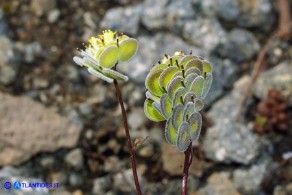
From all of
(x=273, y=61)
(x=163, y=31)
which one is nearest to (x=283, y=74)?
(x=273, y=61)

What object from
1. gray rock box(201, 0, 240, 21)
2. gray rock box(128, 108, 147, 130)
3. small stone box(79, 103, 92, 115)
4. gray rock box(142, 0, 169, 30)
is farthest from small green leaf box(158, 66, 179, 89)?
gray rock box(201, 0, 240, 21)

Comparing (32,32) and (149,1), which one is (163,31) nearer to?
(149,1)

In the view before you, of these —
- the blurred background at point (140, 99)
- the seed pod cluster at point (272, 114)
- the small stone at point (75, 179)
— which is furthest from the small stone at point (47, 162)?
the seed pod cluster at point (272, 114)

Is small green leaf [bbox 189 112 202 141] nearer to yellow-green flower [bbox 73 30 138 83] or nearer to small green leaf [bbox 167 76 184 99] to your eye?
small green leaf [bbox 167 76 184 99]

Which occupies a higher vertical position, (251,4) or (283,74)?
(251,4)

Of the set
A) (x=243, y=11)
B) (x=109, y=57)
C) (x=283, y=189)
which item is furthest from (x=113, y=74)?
(x=243, y=11)

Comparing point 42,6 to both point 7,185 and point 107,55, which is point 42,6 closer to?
point 7,185
